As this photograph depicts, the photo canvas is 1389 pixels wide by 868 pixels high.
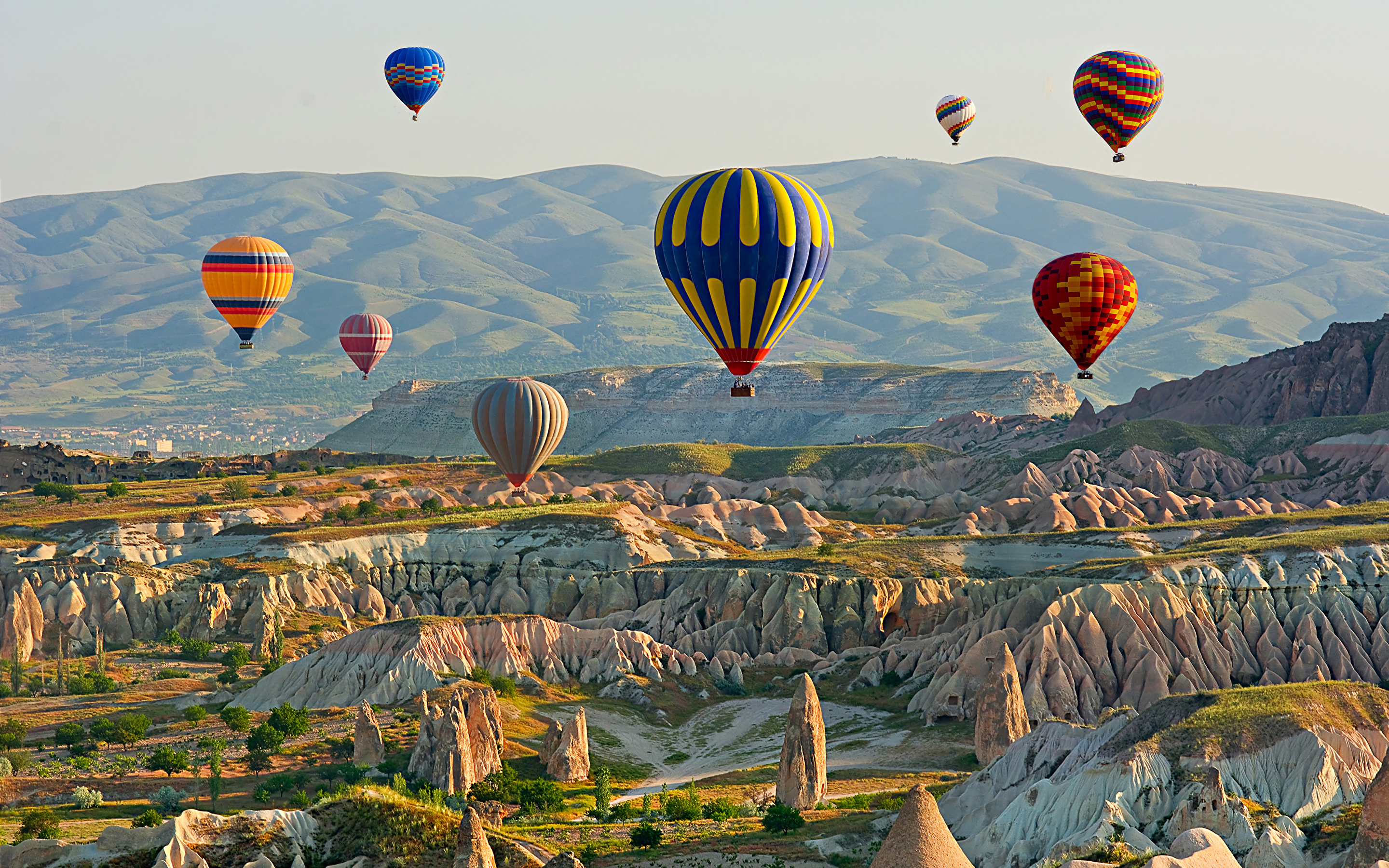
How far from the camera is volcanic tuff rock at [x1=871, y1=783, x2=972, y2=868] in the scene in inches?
1592

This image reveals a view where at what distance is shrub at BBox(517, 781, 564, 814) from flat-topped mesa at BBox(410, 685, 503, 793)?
2633 millimetres

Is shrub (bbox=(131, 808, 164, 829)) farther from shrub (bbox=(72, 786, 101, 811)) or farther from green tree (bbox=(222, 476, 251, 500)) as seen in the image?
green tree (bbox=(222, 476, 251, 500))

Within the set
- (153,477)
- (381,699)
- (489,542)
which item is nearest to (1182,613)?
(381,699)

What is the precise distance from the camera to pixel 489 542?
142 meters

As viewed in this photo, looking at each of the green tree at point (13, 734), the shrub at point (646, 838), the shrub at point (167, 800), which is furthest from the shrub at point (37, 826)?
the shrub at point (646, 838)

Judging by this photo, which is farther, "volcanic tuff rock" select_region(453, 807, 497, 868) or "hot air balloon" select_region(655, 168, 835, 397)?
"hot air balloon" select_region(655, 168, 835, 397)

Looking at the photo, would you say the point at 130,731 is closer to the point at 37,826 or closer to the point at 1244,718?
the point at 37,826

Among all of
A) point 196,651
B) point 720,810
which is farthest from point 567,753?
point 196,651

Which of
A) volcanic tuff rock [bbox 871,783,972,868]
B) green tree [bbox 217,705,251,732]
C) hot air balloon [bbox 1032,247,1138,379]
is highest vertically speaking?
hot air balloon [bbox 1032,247,1138,379]

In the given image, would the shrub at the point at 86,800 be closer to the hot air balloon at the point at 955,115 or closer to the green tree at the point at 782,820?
the green tree at the point at 782,820

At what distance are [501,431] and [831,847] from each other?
89.7 metres

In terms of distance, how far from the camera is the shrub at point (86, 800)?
238ft

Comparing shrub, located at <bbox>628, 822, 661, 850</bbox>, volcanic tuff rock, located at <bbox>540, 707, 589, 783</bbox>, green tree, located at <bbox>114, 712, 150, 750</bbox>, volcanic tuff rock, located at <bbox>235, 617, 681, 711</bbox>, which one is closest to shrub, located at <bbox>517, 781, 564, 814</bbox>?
volcanic tuff rock, located at <bbox>540, 707, 589, 783</bbox>

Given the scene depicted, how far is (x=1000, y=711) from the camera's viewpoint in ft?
283
